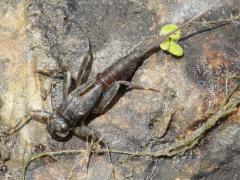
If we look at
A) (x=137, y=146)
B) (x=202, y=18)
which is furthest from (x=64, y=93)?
(x=202, y=18)

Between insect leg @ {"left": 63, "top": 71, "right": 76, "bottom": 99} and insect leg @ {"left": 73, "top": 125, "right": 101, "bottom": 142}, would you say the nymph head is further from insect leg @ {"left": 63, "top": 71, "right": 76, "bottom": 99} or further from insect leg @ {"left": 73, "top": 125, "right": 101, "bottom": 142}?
insect leg @ {"left": 63, "top": 71, "right": 76, "bottom": 99}

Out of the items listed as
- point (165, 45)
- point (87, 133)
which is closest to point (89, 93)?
point (87, 133)

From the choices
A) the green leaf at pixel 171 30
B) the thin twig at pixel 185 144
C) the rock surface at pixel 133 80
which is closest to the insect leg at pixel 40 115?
the rock surface at pixel 133 80

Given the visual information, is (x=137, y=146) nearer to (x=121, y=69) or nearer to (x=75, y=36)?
(x=121, y=69)

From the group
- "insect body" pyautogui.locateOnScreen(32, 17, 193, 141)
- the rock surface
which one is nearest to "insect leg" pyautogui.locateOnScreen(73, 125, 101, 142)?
"insect body" pyautogui.locateOnScreen(32, 17, 193, 141)

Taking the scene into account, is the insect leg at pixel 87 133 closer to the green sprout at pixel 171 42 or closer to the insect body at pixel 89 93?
the insect body at pixel 89 93

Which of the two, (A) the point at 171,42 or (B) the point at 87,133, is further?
(A) the point at 171,42

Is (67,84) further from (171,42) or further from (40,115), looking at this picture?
(171,42)
